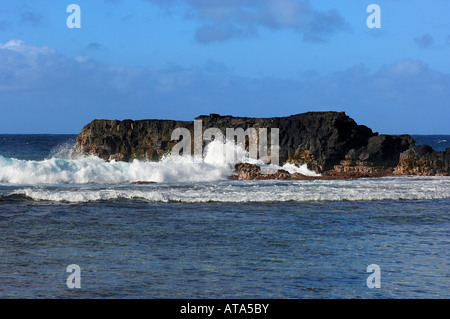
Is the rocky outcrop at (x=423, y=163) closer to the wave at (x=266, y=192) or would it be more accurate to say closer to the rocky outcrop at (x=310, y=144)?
the rocky outcrop at (x=310, y=144)

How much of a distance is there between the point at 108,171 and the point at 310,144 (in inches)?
478

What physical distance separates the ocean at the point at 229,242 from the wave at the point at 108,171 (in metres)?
6.35

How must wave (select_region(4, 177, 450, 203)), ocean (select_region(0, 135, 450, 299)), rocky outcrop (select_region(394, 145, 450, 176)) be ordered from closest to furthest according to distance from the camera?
1. ocean (select_region(0, 135, 450, 299))
2. wave (select_region(4, 177, 450, 203))
3. rocky outcrop (select_region(394, 145, 450, 176))

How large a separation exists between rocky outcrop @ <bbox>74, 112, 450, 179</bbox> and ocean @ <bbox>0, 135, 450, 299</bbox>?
311 inches

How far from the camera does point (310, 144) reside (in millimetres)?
36000

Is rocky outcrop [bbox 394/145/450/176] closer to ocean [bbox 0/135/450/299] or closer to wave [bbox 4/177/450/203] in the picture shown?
wave [bbox 4/177/450/203]

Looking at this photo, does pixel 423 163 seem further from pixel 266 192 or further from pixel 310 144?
pixel 266 192

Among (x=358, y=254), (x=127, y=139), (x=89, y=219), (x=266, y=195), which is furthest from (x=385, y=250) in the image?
(x=127, y=139)

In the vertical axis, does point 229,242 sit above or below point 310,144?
below

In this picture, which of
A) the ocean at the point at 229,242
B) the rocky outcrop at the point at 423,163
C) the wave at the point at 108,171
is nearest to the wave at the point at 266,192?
the ocean at the point at 229,242

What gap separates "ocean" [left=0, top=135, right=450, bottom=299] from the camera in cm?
949

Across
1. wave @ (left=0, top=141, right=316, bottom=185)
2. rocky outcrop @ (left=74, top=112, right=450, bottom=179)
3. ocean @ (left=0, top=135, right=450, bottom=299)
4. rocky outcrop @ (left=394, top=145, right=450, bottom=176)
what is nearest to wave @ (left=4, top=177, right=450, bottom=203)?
ocean @ (left=0, top=135, right=450, bottom=299)

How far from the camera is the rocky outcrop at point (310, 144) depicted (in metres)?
33.7

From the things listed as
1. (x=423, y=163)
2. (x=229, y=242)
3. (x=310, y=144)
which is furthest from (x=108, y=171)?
(x=229, y=242)
